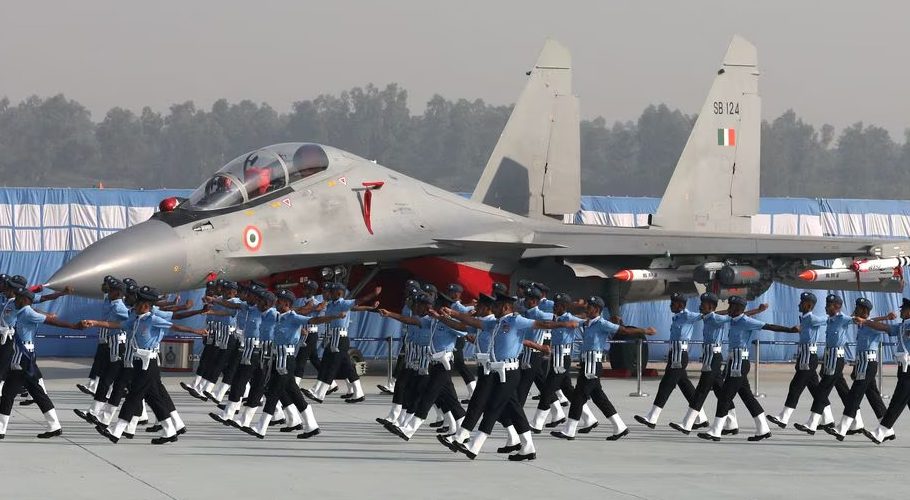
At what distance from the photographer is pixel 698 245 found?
71.1 ft

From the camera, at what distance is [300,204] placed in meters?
19.7

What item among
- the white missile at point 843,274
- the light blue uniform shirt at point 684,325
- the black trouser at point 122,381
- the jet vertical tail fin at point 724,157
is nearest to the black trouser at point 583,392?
the light blue uniform shirt at point 684,325

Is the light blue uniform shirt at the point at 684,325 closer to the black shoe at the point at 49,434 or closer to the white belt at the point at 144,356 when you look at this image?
the white belt at the point at 144,356

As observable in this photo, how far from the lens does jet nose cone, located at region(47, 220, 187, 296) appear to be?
57.4ft

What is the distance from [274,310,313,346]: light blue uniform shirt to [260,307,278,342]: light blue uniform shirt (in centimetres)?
6

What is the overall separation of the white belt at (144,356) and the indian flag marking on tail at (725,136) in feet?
50.5

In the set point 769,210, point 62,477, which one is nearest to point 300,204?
point 62,477

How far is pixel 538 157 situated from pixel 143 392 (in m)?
12.9

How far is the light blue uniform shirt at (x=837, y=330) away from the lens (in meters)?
14.9

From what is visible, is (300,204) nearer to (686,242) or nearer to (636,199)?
(686,242)

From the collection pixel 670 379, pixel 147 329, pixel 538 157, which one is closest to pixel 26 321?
pixel 147 329

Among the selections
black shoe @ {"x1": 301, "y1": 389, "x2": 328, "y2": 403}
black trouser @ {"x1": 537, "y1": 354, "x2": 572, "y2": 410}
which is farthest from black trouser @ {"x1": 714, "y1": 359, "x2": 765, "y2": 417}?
black shoe @ {"x1": 301, "y1": 389, "x2": 328, "y2": 403}

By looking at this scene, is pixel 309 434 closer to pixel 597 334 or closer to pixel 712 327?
pixel 597 334

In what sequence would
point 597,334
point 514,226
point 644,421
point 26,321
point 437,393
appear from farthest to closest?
point 514,226, point 644,421, point 597,334, point 26,321, point 437,393
